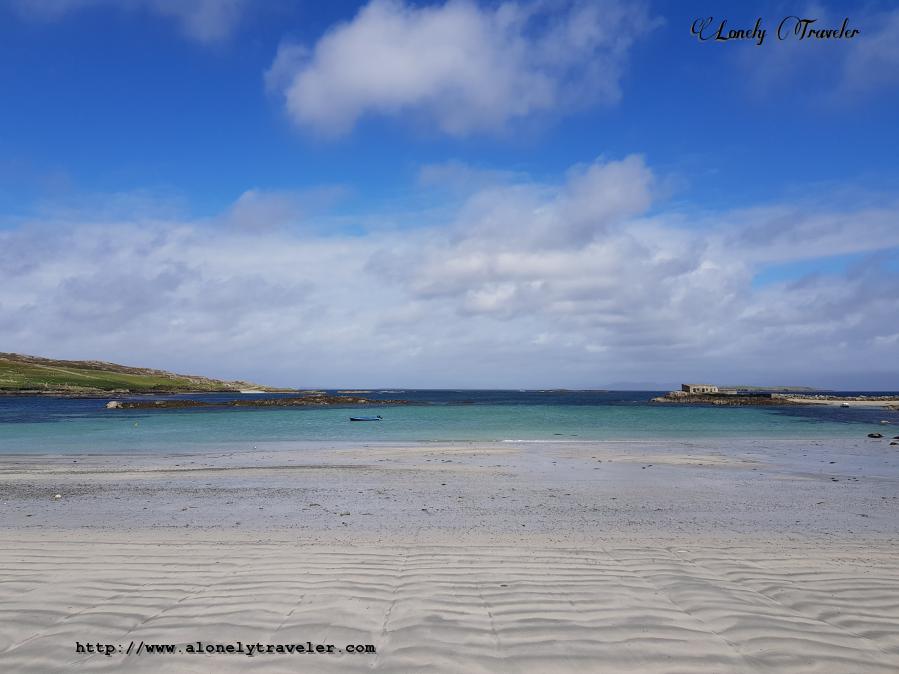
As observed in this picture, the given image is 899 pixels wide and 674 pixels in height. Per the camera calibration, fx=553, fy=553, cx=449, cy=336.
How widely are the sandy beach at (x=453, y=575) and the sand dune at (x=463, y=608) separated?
1.4 inches

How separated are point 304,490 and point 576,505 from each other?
8.62 meters

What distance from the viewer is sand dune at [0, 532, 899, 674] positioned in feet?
19.1

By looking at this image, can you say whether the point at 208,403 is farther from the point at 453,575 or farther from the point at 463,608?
the point at 463,608

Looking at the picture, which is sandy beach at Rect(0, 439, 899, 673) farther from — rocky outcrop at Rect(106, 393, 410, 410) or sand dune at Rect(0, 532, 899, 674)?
rocky outcrop at Rect(106, 393, 410, 410)

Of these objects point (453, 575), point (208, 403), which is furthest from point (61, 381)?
point (453, 575)

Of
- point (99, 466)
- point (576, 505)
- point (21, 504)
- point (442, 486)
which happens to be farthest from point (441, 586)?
point (99, 466)

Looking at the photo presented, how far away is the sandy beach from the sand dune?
0.11ft

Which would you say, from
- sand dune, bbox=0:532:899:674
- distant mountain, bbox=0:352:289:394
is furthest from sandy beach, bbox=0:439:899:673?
distant mountain, bbox=0:352:289:394

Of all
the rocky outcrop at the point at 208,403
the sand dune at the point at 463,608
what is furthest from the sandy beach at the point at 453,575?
the rocky outcrop at the point at 208,403

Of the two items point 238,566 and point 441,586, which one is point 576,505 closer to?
point 441,586

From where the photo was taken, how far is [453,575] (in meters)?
8.66

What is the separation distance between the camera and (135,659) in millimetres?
5875

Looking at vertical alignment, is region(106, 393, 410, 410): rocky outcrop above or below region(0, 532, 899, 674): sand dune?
below

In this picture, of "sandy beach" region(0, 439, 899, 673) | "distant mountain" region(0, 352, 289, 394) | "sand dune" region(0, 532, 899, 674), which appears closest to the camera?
"sand dune" region(0, 532, 899, 674)
